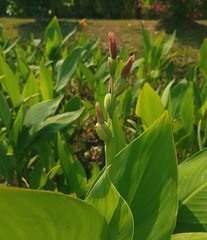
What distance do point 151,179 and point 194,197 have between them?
6.6 inches

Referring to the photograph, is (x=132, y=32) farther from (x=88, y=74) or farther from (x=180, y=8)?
(x=88, y=74)

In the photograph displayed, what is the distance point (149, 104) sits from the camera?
1.14 m

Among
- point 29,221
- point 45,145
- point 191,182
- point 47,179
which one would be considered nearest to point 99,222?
point 29,221

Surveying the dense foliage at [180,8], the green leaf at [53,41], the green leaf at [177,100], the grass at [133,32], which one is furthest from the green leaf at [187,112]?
the dense foliage at [180,8]

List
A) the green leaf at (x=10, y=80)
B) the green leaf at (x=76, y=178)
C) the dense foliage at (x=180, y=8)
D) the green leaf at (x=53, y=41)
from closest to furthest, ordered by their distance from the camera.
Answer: the green leaf at (x=76, y=178) < the green leaf at (x=10, y=80) < the green leaf at (x=53, y=41) < the dense foliage at (x=180, y=8)

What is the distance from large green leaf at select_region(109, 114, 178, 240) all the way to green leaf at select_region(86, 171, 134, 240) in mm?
40

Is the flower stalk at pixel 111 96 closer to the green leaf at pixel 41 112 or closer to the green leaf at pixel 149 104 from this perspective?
the green leaf at pixel 149 104

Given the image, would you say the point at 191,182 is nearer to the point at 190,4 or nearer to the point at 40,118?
the point at 40,118

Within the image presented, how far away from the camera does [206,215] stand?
719 millimetres

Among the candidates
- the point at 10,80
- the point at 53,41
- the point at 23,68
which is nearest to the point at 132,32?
the point at 53,41

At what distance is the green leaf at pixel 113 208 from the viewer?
53 centimetres

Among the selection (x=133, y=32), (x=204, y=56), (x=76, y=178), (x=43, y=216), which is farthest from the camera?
(x=133, y=32)

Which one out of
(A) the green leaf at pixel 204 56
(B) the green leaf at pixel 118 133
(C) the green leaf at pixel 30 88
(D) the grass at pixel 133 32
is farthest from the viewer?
(D) the grass at pixel 133 32

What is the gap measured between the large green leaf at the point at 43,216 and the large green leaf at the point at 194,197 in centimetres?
28
